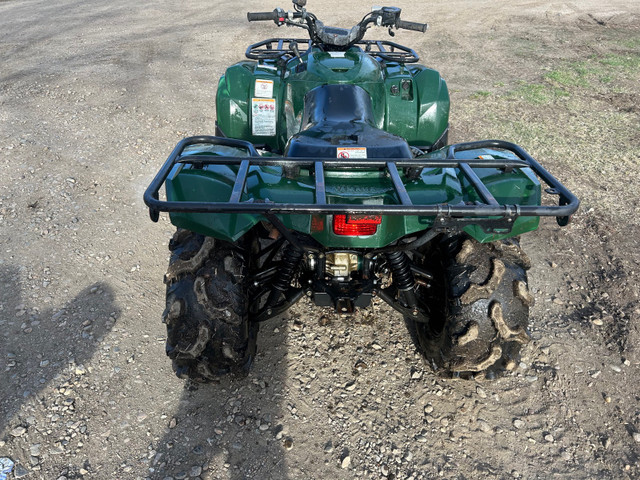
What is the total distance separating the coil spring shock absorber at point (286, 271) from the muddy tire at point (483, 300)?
792 millimetres

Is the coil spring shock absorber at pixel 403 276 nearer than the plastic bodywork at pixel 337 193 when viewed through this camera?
No

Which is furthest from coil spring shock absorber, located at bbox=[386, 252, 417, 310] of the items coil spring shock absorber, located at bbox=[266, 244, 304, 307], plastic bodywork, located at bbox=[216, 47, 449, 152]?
plastic bodywork, located at bbox=[216, 47, 449, 152]

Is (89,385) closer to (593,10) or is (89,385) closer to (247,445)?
(247,445)

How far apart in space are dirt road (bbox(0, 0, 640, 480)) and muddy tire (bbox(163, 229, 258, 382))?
18.7 inches

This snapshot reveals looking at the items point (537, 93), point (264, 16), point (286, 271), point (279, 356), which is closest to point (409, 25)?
point (264, 16)

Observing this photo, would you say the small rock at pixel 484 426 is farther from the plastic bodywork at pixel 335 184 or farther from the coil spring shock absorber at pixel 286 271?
the coil spring shock absorber at pixel 286 271

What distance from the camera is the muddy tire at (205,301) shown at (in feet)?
7.82

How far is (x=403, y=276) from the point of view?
8.60 feet

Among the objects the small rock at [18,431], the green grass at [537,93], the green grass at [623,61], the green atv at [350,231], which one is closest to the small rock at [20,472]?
the small rock at [18,431]

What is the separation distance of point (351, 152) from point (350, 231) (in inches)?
15.5

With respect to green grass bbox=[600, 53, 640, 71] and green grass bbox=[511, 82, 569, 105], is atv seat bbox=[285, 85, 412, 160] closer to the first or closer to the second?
green grass bbox=[511, 82, 569, 105]

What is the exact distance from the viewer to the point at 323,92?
120 inches

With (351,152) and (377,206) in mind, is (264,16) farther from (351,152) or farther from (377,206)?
(377,206)

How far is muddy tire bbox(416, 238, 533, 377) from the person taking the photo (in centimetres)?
242
